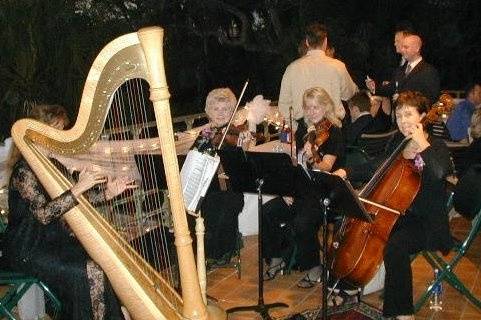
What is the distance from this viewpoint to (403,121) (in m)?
3.61

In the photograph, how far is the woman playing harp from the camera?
128 inches

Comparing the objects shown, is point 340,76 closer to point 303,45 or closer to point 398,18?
point 303,45

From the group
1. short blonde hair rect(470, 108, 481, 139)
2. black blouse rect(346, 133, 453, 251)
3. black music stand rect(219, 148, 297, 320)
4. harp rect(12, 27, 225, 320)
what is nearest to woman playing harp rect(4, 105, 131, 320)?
harp rect(12, 27, 225, 320)

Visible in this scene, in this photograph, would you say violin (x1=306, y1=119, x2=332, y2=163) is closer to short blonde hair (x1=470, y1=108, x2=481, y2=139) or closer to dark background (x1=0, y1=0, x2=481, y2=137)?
short blonde hair (x1=470, y1=108, x2=481, y2=139)

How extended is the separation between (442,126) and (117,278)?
4186mm

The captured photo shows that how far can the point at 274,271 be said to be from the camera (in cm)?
462

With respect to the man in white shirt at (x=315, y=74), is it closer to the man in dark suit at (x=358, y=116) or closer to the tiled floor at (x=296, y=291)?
the man in dark suit at (x=358, y=116)

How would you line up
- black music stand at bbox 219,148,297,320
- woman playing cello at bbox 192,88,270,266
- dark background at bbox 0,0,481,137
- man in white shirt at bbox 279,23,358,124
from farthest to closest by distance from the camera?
dark background at bbox 0,0,481,137
man in white shirt at bbox 279,23,358,124
woman playing cello at bbox 192,88,270,266
black music stand at bbox 219,148,297,320

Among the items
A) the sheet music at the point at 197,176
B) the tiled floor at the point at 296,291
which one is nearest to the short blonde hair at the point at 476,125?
the tiled floor at the point at 296,291

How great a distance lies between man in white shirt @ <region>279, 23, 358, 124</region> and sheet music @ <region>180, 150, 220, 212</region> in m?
2.04

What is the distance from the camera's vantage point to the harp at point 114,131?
243cm

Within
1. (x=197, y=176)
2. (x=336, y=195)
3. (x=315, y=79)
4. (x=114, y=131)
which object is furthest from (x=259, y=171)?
(x=315, y=79)

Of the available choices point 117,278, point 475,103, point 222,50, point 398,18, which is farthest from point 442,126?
point 222,50

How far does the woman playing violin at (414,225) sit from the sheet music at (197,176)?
0.77 meters
